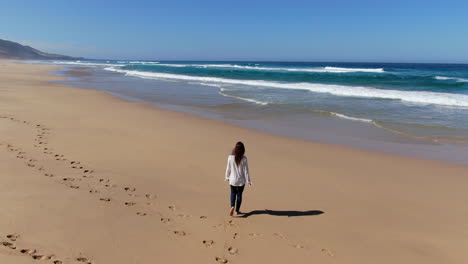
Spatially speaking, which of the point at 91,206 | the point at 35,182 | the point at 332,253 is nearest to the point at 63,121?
the point at 35,182

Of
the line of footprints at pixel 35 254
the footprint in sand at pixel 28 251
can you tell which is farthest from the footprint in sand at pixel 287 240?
the footprint in sand at pixel 28 251

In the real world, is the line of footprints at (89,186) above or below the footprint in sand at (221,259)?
above

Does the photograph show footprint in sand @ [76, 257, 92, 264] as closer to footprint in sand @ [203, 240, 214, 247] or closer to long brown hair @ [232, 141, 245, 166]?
footprint in sand @ [203, 240, 214, 247]

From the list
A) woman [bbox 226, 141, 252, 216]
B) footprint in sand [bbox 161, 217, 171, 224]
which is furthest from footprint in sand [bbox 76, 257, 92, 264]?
woman [bbox 226, 141, 252, 216]

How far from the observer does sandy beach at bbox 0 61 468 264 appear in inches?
165

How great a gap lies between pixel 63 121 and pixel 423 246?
1091 centimetres

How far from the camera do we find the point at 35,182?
18.8ft

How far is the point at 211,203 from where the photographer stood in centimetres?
566

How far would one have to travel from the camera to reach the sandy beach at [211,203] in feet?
13.7

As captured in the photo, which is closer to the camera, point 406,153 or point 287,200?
point 287,200

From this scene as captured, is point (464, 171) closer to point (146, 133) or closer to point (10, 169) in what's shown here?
point (146, 133)

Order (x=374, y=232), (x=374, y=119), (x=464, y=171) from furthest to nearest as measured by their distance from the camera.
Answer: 1. (x=374, y=119)
2. (x=464, y=171)
3. (x=374, y=232)

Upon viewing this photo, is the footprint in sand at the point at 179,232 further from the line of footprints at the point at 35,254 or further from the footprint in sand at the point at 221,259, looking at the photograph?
the line of footprints at the point at 35,254

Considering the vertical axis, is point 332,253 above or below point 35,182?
below
